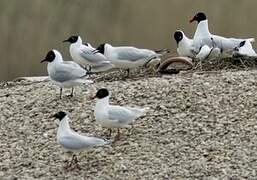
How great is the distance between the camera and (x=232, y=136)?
5953 millimetres

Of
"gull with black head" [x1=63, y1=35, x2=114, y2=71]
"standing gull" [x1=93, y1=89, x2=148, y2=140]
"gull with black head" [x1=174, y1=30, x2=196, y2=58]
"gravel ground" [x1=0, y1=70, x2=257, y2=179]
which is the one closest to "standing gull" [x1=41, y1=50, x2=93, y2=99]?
"gravel ground" [x1=0, y1=70, x2=257, y2=179]

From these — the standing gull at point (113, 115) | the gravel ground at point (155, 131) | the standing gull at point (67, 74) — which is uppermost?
the standing gull at point (67, 74)

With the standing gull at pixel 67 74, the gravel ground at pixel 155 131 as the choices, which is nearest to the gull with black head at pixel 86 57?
the gravel ground at pixel 155 131

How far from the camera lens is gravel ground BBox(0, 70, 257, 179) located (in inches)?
217

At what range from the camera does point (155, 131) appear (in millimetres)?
6141

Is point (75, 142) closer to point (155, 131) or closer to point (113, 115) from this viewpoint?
point (113, 115)

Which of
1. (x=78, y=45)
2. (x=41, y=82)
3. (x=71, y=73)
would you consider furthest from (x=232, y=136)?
(x=41, y=82)

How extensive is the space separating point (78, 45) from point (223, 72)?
140 cm

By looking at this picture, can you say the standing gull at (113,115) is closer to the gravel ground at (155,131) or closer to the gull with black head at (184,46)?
the gravel ground at (155,131)

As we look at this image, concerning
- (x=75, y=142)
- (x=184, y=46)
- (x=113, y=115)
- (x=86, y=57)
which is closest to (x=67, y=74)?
(x=86, y=57)

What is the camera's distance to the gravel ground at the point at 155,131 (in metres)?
5.52

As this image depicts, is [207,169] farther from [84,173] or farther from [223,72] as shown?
[223,72]

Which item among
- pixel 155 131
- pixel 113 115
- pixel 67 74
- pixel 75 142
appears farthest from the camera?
pixel 67 74

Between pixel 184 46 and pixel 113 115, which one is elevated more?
pixel 184 46
